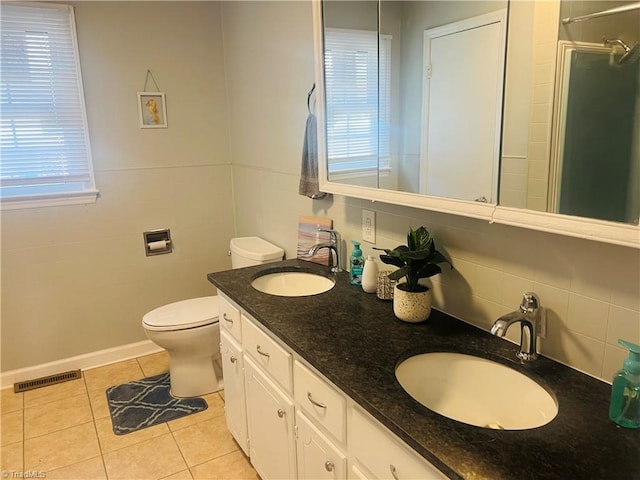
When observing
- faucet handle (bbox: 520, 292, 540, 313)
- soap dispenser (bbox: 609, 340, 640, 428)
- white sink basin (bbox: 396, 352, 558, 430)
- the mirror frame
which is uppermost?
the mirror frame

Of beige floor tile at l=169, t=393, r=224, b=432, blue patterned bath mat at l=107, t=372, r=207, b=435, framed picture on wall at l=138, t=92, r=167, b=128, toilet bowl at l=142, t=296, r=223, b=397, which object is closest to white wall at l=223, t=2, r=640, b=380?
framed picture on wall at l=138, t=92, r=167, b=128

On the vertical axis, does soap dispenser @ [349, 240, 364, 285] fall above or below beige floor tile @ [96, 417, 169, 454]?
above

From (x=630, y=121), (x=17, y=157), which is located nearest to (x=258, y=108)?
(x=17, y=157)

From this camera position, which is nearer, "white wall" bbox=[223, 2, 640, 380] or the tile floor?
"white wall" bbox=[223, 2, 640, 380]

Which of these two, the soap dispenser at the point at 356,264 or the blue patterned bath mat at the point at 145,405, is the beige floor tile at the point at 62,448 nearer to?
the blue patterned bath mat at the point at 145,405

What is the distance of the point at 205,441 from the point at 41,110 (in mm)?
2082

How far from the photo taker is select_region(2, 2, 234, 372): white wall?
9.36 ft

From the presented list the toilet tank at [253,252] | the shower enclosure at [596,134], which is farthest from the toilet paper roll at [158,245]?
the shower enclosure at [596,134]

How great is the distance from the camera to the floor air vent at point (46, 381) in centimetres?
290

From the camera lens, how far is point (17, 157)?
274 cm

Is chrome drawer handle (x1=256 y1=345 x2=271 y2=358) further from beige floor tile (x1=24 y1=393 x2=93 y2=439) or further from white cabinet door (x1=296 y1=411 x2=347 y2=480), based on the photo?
beige floor tile (x1=24 y1=393 x2=93 y2=439)

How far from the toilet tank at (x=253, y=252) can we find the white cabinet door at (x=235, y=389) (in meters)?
0.57

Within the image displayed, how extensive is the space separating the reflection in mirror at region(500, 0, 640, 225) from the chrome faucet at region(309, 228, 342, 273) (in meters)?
1.01

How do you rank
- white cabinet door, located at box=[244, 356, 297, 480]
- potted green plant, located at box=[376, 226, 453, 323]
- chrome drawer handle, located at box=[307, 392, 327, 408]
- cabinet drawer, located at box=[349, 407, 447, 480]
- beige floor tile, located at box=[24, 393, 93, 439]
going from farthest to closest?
beige floor tile, located at box=[24, 393, 93, 439] → white cabinet door, located at box=[244, 356, 297, 480] → potted green plant, located at box=[376, 226, 453, 323] → chrome drawer handle, located at box=[307, 392, 327, 408] → cabinet drawer, located at box=[349, 407, 447, 480]
